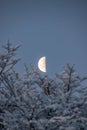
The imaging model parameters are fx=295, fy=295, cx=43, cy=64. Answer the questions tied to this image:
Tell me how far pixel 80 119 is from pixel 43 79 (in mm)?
2294

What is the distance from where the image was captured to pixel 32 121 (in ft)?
20.7

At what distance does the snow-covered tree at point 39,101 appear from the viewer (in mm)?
6699

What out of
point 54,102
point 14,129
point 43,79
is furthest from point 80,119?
point 43,79

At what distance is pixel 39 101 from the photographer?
23.7ft

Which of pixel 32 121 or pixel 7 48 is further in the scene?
pixel 7 48

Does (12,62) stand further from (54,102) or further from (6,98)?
(54,102)

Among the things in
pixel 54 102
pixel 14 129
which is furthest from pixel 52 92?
pixel 14 129

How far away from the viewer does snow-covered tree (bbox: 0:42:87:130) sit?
670cm

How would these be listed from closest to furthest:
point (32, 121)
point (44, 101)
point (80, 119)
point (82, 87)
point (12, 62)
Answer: point (32, 121) < point (80, 119) < point (44, 101) < point (12, 62) < point (82, 87)

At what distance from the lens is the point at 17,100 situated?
760cm

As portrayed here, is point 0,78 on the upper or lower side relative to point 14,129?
upper

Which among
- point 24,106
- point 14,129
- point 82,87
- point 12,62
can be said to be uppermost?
point 12,62

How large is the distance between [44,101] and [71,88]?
152 centimetres

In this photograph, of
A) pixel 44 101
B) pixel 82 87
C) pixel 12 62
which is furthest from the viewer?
pixel 82 87
